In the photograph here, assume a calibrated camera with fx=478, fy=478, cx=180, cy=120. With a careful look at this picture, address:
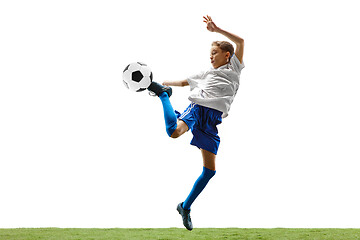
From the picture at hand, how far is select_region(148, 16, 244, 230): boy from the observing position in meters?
4.27

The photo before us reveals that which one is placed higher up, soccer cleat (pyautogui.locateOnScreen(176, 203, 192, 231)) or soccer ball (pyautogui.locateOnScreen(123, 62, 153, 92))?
soccer ball (pyautogui.locateOnScreen(123, 62, 153, 92))

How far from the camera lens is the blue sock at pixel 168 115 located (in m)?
4.03

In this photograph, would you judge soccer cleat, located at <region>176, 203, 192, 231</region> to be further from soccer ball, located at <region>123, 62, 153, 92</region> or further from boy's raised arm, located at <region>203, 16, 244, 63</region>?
boy's raised arm, located at <region>203, 16, 244, 63</region>

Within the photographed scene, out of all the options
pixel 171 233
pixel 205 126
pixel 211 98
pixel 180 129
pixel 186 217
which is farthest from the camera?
pixel 171 233

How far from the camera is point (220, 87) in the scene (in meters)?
4.30

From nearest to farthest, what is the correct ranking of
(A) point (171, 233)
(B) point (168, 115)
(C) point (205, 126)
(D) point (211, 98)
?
(B) point (168, 115) → (D) point (211, 98) → (C) point (205, 126) → (A) point (171, 233)

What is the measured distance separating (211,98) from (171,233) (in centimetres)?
192

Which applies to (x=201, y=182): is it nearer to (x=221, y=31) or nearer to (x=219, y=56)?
(x=219, y=56)

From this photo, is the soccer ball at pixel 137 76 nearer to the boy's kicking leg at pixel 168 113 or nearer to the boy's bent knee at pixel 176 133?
the boy's kicking leg at pixel 168 113

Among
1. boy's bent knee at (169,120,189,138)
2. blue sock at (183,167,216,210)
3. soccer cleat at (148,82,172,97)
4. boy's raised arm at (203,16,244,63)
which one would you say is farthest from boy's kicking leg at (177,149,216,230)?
boy's raised arm at (203,16,244,63)

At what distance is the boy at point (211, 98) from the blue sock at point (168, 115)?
0.26 ft

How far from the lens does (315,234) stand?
538 cm

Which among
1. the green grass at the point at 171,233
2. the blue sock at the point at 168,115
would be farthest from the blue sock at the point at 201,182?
A: the green grass at the point at 171,233

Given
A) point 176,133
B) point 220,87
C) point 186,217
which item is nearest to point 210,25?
point 220,87
